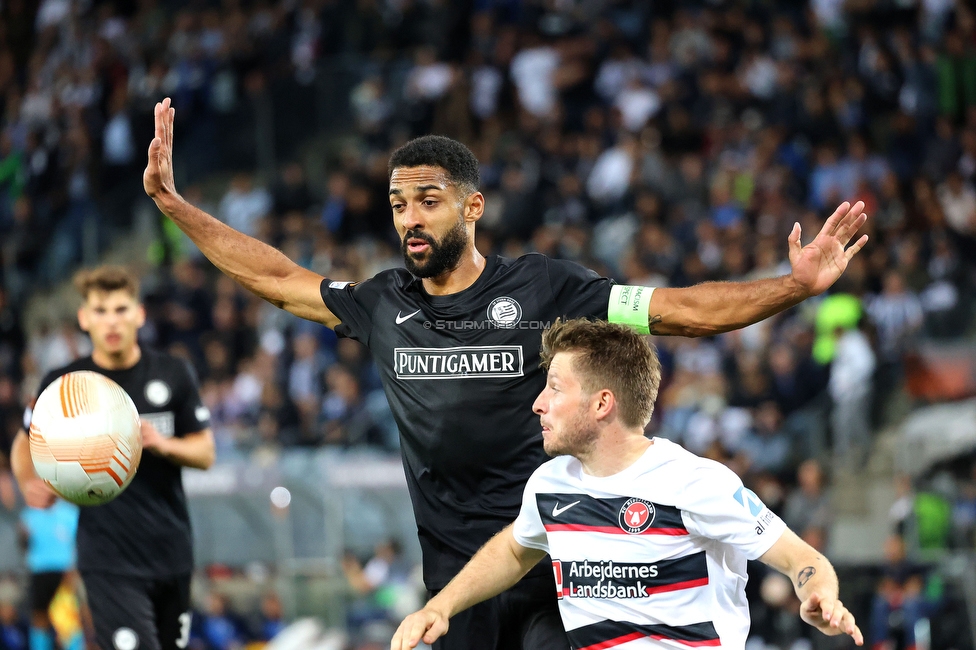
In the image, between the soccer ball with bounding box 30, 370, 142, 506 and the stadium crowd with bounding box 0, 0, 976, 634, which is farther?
the stadium crowd with bounding box 0, 0, 976, 634

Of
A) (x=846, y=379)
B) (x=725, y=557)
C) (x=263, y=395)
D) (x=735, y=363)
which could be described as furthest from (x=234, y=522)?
(x=725, y=557)

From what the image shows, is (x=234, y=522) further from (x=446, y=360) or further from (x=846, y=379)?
(x=446, y=360)

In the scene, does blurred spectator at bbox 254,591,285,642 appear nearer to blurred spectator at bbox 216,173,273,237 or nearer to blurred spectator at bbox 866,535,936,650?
blurred spectator at bbox 866,535,936,650

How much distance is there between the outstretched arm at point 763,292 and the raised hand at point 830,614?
1125mm

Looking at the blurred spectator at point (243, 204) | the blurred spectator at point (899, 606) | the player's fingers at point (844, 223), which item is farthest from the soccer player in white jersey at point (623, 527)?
the blurred spectator at point (243, 204)

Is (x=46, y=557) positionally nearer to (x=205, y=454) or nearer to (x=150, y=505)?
(x=150, y=505)

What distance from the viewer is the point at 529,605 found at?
4938 mm

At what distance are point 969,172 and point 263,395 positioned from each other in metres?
8.66

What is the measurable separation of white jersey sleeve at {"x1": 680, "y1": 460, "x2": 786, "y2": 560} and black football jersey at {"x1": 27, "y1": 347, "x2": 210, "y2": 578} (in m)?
3.54

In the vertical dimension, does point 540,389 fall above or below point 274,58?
below

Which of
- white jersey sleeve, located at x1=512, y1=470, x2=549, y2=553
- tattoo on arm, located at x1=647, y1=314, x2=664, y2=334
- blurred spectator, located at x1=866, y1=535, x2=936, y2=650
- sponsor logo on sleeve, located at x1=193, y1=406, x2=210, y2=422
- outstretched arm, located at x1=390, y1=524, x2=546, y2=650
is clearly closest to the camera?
outstretched arm, located at x1=390, y1=524, x2=546, y2=650

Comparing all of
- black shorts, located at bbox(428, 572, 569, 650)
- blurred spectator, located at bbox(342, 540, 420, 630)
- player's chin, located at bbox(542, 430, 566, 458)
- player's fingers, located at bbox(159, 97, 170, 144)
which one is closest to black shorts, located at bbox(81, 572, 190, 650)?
black shorts, located at bbox(428, 572, 569, 650)

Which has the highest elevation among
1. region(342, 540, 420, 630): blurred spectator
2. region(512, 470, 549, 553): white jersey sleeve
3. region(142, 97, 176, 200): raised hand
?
region(142, 97, 176, 200): raised hand

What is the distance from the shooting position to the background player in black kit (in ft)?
22.2
